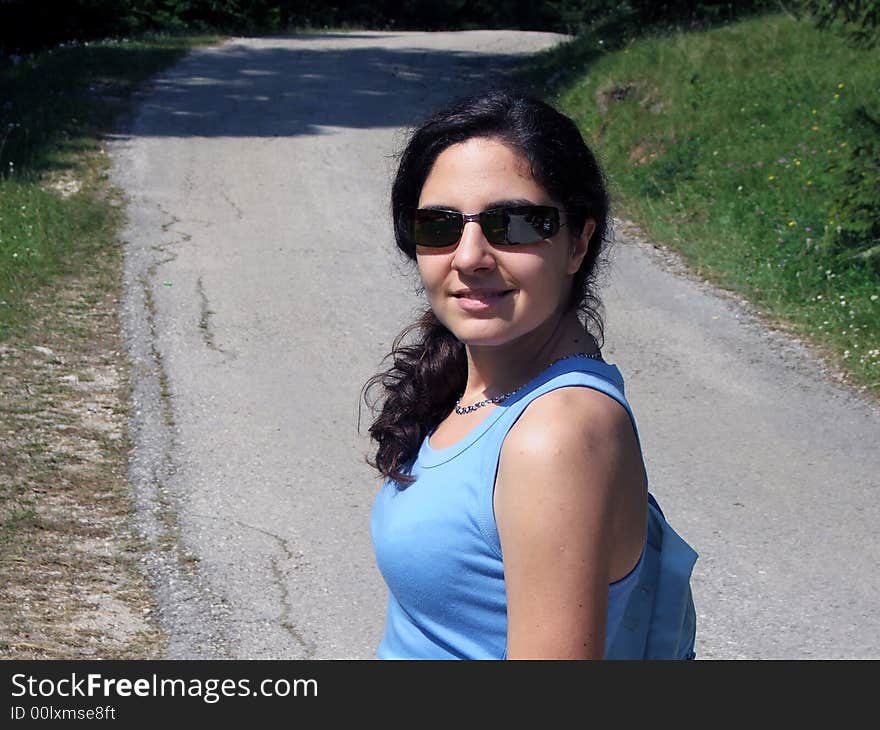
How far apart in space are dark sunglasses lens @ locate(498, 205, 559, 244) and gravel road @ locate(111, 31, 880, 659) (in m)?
2.85

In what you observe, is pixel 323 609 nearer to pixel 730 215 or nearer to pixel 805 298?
pixel 805 298

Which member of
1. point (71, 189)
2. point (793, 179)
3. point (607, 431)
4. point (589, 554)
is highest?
point (607, 431)

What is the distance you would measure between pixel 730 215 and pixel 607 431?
9.19 metres

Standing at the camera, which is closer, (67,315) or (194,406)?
(194,406)

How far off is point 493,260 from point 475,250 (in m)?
0.03

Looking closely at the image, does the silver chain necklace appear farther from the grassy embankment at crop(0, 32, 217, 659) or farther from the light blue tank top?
the grassy embankment at crop(0, 32, 217, 659)

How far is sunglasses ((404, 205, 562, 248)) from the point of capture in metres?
2.00

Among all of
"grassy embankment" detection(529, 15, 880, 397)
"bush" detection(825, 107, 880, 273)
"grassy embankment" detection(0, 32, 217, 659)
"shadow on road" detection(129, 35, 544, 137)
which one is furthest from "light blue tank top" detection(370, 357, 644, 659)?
"shadow on road" detection(129, 35, 544, 137)

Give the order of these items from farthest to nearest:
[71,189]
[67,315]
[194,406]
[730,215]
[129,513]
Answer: [71,189], [730,215], [67,315], [194,406], [129,513]

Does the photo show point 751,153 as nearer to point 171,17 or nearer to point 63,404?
point 63,404

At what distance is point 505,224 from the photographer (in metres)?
2.00

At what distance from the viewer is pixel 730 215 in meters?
10.6

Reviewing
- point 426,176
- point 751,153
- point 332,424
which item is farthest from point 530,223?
A: point 751,153

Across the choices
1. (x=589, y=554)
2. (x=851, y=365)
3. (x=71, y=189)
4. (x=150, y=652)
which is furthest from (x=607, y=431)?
(x=71, y=189)
